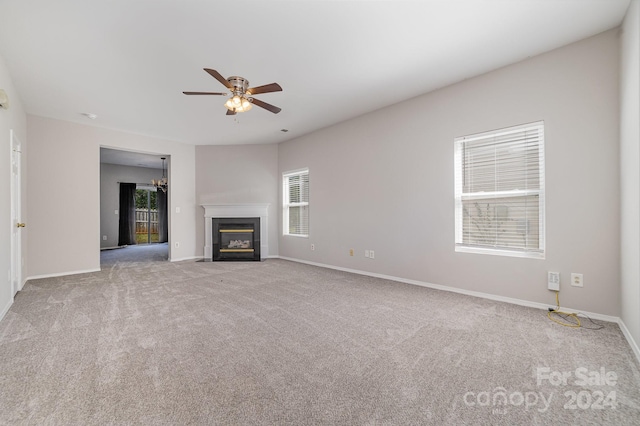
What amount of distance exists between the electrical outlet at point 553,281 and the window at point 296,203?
4024 mm

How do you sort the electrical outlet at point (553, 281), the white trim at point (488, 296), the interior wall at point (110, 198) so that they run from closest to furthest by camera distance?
1. the white trim at point (488, 296)
2. the electrical outlet at point (553, 281)
3. the interior wall at point (110, 198)

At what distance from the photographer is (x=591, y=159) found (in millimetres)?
2639

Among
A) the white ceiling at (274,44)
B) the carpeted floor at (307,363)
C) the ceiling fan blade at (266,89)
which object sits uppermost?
the white ceiling at (274,44)

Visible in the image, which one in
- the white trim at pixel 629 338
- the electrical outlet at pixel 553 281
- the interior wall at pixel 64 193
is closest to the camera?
the white trim at pixel 629 338

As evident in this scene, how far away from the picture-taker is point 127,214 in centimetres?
922

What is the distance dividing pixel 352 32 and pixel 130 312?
3.59 m

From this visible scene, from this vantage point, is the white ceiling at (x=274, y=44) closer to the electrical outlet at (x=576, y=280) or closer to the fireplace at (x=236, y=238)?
the electrical outlet at (x=576, y=280)

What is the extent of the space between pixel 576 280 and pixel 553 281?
0.18 meters

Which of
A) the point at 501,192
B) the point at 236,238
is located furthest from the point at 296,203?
the point at 501,192

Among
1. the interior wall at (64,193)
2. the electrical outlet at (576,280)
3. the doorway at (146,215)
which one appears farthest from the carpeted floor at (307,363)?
the doorway at (146,215)

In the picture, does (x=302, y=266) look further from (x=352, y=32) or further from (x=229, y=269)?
(x=352, y=32)

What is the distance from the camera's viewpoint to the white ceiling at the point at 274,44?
7.36 feet

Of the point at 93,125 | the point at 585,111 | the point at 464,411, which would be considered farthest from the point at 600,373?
the point at 93,125

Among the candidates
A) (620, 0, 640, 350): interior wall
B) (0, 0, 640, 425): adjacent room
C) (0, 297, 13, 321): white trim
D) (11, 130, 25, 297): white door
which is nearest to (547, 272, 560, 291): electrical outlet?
(0, 0, 640, 425): adjacent room
